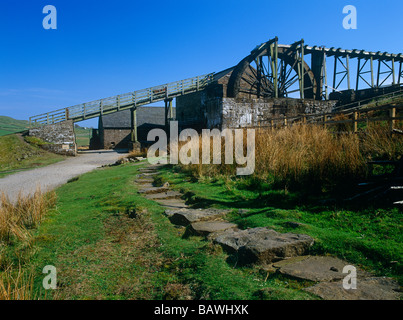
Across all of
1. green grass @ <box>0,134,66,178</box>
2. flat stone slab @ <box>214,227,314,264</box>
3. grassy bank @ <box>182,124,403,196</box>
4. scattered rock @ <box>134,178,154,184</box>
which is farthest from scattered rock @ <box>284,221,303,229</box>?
green grass @ <box>0,134,66,178</box>

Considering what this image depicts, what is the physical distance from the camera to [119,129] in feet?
103

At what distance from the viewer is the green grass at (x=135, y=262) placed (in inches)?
92.5

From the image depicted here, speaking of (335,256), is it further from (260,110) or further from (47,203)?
(260,110)

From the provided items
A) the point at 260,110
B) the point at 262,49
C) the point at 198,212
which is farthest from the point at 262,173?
the point at 262,49

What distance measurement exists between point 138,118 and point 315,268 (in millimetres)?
32323

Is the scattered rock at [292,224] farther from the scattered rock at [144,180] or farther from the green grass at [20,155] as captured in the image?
the green grass at [20,155]

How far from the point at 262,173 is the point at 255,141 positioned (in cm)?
154

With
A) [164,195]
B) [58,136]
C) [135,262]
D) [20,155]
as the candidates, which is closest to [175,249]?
[135,262]

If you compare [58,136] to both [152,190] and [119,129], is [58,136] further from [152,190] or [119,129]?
[152,190]

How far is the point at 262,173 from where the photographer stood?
247 inches

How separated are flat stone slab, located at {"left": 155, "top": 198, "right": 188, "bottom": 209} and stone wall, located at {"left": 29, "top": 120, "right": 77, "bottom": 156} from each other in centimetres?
1751

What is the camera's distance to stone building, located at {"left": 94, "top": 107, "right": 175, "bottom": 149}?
3074 centimetres

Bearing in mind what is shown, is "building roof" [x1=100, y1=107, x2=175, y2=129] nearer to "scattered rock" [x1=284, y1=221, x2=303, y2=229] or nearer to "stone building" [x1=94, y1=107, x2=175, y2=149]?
"stone building" [x1=94, y1=107, x2=175, y2=149]

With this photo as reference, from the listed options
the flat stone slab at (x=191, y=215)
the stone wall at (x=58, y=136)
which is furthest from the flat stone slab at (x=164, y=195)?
the stone wall at (x=58, y=136)
